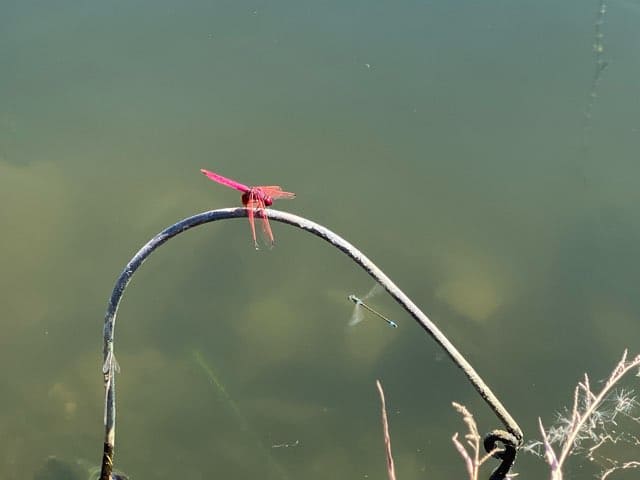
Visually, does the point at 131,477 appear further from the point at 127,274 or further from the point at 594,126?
the point at 594,126

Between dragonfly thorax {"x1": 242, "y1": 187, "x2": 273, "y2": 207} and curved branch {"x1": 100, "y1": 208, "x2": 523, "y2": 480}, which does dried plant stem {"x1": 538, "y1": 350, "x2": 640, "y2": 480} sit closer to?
curved branch {"x1": 100, "y1": 208, "x2": 523, "y2": 480}

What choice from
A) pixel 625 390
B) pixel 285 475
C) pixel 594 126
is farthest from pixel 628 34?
pixel 285 475

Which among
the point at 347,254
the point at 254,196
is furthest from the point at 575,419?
the point at 254,196

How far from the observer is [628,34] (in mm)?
4621

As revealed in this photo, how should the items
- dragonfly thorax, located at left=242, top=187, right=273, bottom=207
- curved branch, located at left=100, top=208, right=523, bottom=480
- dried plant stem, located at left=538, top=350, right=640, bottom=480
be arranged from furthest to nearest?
dragonfly thorax, located at left=242, top=187, right=273, bottom=207
curved branch, located at left=100, top=208, right=523, bottom=480
dried plant stem, located at left=538, top=350, right=640, bottom=480

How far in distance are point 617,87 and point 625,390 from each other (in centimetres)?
193

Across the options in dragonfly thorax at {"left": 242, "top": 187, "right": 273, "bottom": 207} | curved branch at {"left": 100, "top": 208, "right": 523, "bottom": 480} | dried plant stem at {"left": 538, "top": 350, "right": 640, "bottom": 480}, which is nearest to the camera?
dried plant stem at {"left": 538, "top": 350, "right": 640, "bottom": 480}

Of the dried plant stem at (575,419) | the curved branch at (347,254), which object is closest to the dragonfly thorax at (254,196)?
the curved branch at (347,254)

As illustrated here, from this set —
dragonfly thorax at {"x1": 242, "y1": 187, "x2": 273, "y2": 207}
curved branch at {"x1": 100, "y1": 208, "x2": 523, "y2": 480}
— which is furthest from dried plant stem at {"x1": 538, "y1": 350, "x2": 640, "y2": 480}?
dragonfly thorax at {"x1": 242, "y1": 187, "x2": 273, "y2": 207}

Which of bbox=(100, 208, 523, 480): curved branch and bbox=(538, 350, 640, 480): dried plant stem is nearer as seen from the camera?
bbox=(538, 350, 640, 480): dried plant stem

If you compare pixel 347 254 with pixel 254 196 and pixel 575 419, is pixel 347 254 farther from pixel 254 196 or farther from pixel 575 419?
pixel 575 419

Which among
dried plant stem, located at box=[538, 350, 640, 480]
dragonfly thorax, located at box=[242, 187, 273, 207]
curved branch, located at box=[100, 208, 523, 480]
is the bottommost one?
dried plant stem, located at box=[538, 350, 640, 480]

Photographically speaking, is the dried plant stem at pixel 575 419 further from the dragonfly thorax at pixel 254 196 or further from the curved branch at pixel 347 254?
the dragonfly thorax at pixel 254 196

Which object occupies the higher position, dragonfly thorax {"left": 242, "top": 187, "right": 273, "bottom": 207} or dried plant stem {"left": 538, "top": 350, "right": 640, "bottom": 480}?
dragonfly thorax {"left": 242, "top": 187, "right": 273, "bottom": 207}
